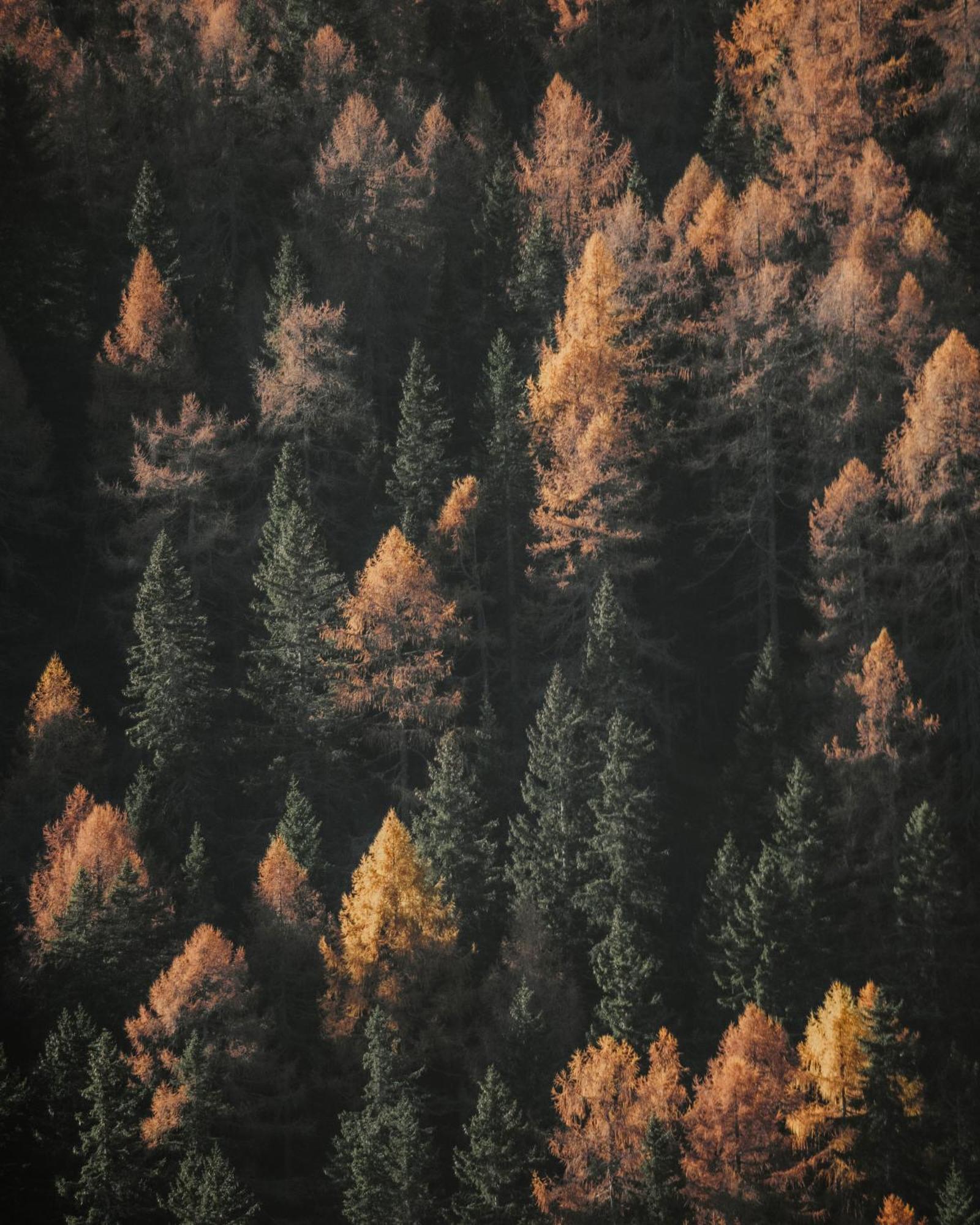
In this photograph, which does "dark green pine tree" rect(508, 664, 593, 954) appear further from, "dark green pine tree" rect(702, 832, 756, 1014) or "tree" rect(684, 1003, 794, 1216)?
"tree" rect(684, 1003, 794, 1216)

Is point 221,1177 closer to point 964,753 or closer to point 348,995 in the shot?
point 348,995

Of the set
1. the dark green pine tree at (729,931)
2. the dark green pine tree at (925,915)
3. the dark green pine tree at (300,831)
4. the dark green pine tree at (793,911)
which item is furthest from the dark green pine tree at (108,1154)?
the dark green pine tree at (925,915)

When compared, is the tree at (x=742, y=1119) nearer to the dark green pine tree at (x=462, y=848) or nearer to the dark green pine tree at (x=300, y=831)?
the dark green pine tree at (x=462, y=848)

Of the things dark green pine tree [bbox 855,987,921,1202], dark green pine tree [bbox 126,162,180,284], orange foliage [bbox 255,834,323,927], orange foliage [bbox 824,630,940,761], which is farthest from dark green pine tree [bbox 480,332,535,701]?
dark green pine tree [bbox 855,987,921,1202]

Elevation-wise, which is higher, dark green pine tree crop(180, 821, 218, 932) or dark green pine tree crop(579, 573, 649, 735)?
dark green pine tree crop(579, 573, 649, 735)

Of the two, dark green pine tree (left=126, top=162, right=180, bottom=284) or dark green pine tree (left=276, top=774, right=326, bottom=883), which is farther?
dark green pine tree (left=126, top=162, right=180, bottom=284)

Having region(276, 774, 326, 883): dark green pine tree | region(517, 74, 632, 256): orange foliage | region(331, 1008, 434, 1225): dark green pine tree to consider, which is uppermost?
region(517, 74, 632, 256): orange foliage

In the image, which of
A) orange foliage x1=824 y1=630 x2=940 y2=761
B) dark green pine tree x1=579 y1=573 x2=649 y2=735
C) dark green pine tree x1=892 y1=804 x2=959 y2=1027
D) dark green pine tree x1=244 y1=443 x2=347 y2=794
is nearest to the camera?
dark green pine tree x1=892 y1=804 x2=959 y2=1027
